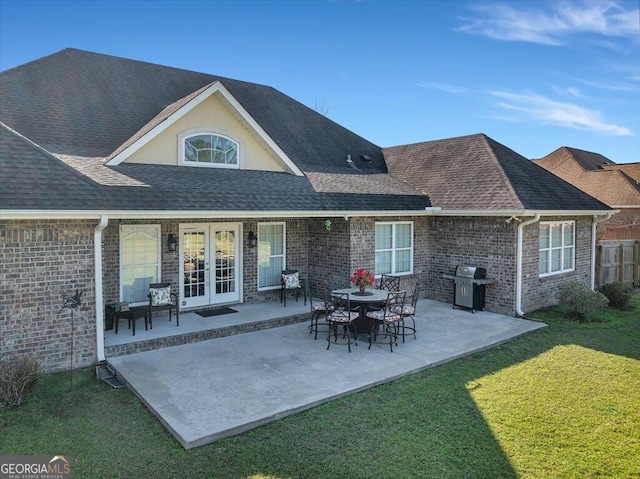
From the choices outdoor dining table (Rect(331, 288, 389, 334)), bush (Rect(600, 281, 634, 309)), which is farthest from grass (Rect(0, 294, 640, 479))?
bush (Rect(600, 281, 634, 309))

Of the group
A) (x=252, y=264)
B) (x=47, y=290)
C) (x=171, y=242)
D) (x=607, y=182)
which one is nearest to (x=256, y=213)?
(x=171, y=242)

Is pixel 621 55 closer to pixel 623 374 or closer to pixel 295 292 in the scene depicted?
pixel 623 374

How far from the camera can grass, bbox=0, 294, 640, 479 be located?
5047 mm

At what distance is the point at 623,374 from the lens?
8.03 meters

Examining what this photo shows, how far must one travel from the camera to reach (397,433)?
5.83 m

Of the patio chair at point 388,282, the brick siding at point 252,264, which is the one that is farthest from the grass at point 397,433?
the patio chair at point 388,282

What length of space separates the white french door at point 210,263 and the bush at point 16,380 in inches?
182

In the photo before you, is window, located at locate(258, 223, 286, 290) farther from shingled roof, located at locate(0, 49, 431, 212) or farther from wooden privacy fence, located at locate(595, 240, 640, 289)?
wooden privacy fence, located at locate(595, 240, 640, 289)

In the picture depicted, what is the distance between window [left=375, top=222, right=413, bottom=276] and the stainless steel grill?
170 centimetres

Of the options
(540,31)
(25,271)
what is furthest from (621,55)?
(25,271)

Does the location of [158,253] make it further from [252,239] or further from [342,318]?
[342,318]

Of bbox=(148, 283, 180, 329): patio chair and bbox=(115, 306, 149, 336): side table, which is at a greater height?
bbox=(148, 283, 180, 329): patio chair

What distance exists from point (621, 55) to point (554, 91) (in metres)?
6.79

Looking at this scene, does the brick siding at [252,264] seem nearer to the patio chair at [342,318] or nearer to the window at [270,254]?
the window at [270,254]
